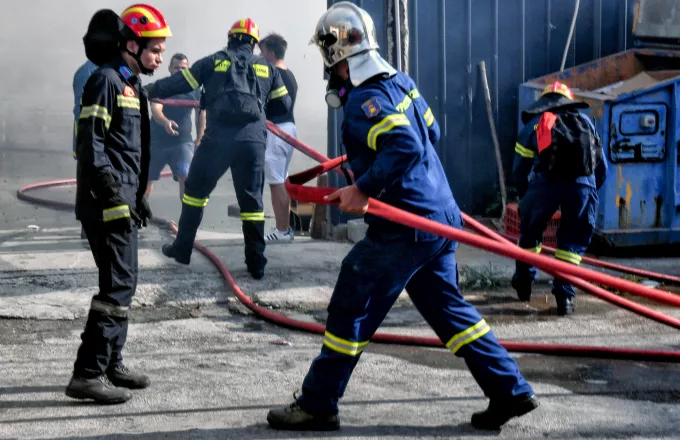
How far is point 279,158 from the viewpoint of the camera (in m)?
Result: 9.46

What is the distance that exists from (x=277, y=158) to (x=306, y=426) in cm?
545

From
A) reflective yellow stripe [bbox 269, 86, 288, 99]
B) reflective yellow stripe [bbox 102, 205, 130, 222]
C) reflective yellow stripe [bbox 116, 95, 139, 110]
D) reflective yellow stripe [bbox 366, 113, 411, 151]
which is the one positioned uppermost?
reflective yellow stripe [bbox 116, 95, 139, 110]

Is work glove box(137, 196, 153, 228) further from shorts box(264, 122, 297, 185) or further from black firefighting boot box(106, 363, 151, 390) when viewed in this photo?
shorts box(264, 122, 297, 185)

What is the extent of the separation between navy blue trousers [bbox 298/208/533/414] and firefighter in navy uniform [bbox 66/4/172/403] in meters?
1.04

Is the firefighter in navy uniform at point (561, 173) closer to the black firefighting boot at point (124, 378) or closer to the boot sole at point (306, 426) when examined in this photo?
the boot sole at point (306, 426)

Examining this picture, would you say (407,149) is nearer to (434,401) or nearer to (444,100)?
(434,401)

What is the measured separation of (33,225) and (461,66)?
15.7 feet

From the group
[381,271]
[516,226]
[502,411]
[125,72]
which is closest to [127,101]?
[125,72]

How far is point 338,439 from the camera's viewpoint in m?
4.13

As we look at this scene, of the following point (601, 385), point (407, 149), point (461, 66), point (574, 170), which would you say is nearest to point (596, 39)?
point (461, 66)

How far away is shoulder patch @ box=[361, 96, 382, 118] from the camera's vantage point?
400 cm

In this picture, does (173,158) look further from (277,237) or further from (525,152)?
(525,152)

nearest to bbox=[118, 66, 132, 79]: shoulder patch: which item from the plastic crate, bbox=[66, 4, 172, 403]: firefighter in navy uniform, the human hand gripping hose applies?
bbox=[66, 4, 172, 403]: firefighter in navy uniform

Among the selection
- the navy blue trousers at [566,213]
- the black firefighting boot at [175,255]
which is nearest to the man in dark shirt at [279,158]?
the black firefighting boot at [175,255]
